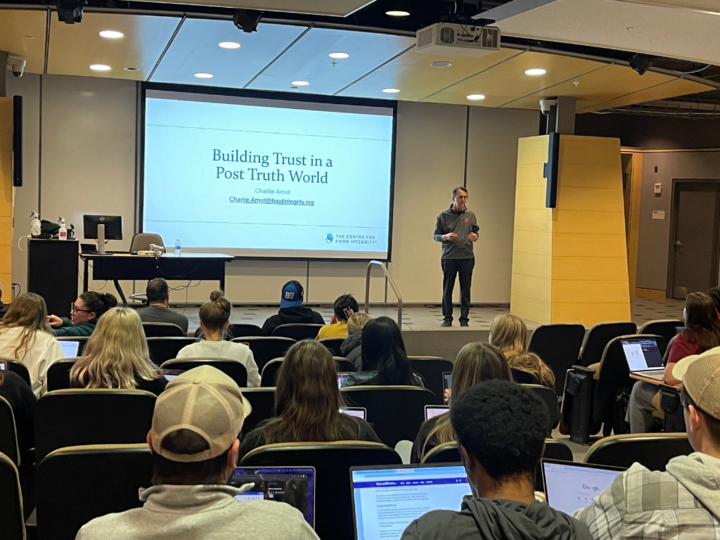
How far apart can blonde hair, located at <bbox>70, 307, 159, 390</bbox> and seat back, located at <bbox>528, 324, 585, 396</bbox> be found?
3062 millimetres

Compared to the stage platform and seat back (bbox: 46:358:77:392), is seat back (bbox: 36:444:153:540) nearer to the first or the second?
seat back (bbox: 46:358:77:392)

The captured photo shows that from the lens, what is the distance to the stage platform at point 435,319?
6.21 meters

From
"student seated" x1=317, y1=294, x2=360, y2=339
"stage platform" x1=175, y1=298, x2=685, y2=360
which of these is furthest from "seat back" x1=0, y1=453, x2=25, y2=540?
"stage platform" x1=175, y1=298, x2=685, y2=360

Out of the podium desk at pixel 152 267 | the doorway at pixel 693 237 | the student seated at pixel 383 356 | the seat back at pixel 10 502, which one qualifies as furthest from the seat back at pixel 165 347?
the doorway at pixel 693 237

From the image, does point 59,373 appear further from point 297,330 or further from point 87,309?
point 297,330

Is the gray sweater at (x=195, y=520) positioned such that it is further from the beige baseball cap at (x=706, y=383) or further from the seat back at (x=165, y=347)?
the seat back at (x=165, y=347)

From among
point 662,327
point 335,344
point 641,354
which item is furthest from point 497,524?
point 662,327

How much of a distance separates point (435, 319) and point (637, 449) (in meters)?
7.63

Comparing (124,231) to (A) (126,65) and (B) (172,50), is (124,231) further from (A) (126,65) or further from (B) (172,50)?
(B) (172,50)

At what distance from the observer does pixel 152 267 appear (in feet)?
28.8

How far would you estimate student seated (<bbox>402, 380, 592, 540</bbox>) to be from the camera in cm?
121

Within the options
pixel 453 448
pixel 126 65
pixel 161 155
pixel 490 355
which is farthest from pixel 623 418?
pixel 161 155

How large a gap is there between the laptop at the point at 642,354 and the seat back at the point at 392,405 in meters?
2.04

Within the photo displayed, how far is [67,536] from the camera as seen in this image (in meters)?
2.19
